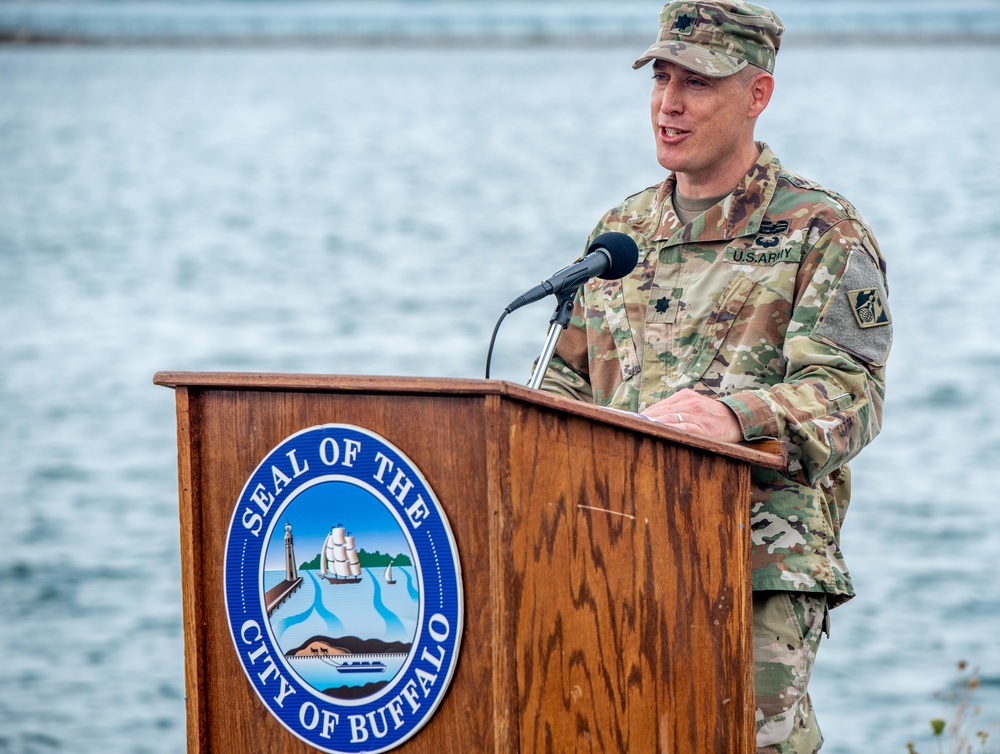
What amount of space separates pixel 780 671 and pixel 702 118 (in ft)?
3.55

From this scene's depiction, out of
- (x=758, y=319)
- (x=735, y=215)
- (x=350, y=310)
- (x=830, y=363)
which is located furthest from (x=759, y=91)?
(x=350, y=310)

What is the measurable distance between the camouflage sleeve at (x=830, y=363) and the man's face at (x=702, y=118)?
29 centimetres

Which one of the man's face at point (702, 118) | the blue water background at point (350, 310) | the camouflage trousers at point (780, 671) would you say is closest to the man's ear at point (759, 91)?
the man's face at point (702, 118)

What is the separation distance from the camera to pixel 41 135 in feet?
177

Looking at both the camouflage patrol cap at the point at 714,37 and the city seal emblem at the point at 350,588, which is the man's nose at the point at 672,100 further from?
the city seal emblem at the point at 350,588

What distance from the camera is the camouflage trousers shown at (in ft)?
8.73

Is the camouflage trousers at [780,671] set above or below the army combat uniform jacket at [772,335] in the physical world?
below

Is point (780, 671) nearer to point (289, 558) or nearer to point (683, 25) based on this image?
point (289, 558)

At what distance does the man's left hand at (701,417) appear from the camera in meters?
2.38

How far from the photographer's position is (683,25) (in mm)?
2865

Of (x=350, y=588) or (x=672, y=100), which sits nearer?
(x=350, y=588)

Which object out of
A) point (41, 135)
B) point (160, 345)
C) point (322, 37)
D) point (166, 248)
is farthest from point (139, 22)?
point (160, 345)

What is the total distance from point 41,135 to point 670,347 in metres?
54.8

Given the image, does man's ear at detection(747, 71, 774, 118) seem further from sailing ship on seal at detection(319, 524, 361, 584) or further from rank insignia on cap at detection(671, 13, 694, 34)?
sailing ship on seal at detection(319, 524, 361, 584)
